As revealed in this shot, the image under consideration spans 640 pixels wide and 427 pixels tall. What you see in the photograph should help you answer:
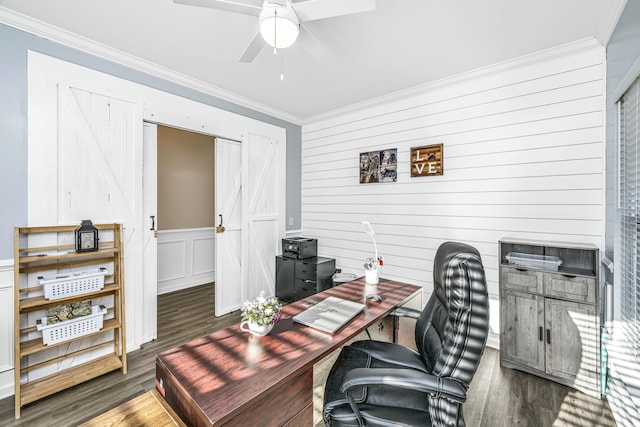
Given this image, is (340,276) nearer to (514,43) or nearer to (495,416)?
(495,416)

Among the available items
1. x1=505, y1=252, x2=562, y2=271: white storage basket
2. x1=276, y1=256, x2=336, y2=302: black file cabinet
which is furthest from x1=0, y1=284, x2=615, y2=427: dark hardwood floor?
x1=276, y1=256, x2=336, y2=302: black file cabinet

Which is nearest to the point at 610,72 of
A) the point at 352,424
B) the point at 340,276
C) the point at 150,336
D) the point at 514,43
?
Result: the point at 514,43

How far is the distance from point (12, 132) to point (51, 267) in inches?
43.7

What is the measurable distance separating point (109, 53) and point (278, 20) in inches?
77.9

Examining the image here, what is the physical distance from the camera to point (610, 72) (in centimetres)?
218

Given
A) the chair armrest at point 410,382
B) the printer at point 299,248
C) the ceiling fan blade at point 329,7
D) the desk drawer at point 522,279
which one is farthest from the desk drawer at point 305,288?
the ceiling fan blade at point 329,7

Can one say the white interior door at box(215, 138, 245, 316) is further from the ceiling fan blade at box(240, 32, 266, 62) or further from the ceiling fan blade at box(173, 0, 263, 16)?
the ceiling fan blade at box(173, 0, 263, 16)

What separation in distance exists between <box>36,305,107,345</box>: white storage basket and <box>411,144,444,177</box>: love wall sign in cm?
353

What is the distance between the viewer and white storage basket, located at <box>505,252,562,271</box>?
236cm

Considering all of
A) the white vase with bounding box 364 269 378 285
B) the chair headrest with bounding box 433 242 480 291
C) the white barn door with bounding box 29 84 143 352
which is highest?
the white barn door with bounding box 29 84 143 352

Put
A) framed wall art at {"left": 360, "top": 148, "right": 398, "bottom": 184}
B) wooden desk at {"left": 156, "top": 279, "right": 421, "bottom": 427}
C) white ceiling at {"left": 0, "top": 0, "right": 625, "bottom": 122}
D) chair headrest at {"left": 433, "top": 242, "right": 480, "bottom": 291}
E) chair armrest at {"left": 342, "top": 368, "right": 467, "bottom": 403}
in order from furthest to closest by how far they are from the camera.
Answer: framed wall art at {"left": 360, "top": 148, "right": 398, "bottom": 184}, white ceiling at {"left": 0, "top": 0, "right": 625, "bottom": 122}, chair headrest at {"left": 433, "top": 242, "right": 480, "bottom": 291}, chair armrest at {"left": 342, "top": 368, "right": 467, "bottom": 403}, wooden desk at {"left": 156, "top": 279, "right": 421, "bottom": 427}

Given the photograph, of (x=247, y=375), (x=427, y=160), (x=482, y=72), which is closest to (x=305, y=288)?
(x=427, y=160)

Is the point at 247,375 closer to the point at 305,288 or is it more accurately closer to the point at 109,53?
the point at 305,288

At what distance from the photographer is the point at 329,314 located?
1.74 m
